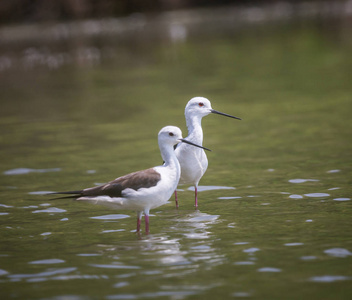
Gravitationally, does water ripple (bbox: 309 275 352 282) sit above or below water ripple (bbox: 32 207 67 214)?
below

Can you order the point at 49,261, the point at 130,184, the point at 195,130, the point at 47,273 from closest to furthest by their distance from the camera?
the point at 47,273
the point at 49,261
the point at 130,184
the point at 195,130

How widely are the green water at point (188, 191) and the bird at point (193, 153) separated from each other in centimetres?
38

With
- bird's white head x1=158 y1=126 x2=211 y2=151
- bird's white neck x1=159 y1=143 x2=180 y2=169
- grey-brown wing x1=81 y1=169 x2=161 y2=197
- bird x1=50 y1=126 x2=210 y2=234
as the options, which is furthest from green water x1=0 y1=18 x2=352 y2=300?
bird's white head x1=158 y1=126 x2=211 y2=151

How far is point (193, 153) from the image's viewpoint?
914 centimetres

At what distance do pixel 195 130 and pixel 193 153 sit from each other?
0.34 metres

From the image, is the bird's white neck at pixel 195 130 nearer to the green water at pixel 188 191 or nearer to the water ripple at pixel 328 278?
the green water at pixel 188 191

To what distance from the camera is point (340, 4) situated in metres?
48.7

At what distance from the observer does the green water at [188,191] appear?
6.33 metres

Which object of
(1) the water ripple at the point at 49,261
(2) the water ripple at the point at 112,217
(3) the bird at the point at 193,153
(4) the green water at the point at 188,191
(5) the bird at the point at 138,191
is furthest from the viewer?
(3) the bird at the point at 193,153

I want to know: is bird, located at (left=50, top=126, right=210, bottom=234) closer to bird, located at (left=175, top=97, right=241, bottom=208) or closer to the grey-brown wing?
the grey-brown wing

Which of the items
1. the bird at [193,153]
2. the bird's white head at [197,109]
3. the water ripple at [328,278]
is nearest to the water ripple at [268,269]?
the water ripple at [328,278]

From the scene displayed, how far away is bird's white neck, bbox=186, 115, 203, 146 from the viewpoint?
364 inches

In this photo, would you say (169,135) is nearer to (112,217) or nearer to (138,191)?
(138,191)

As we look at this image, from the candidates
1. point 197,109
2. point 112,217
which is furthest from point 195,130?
point 112,217
